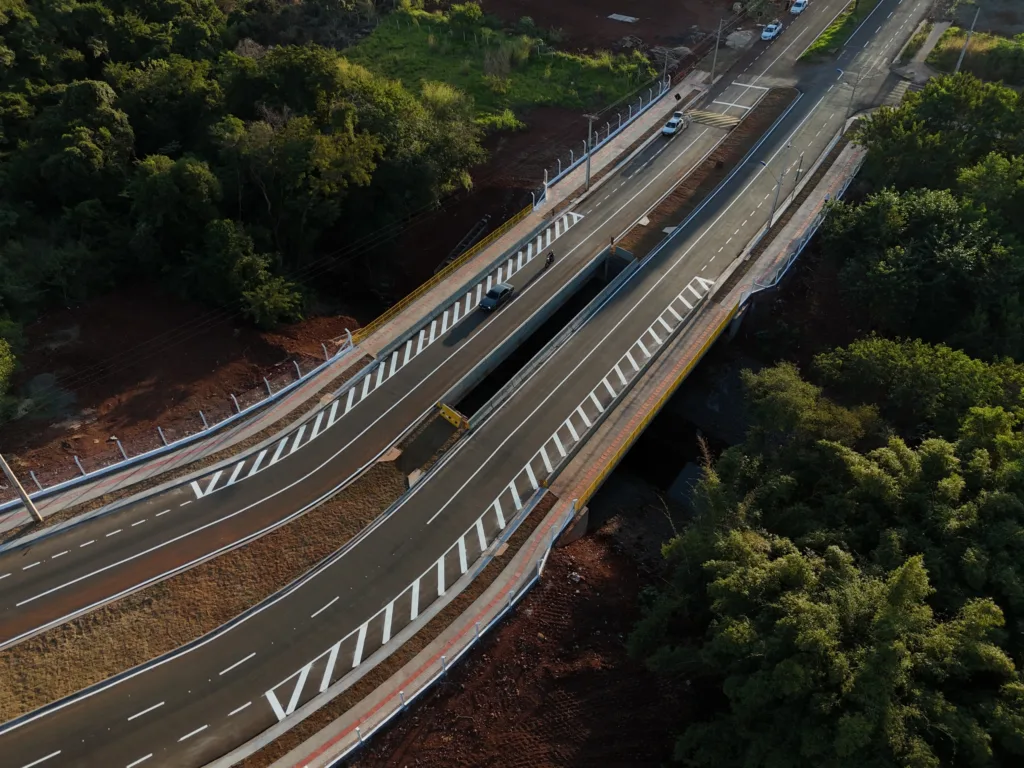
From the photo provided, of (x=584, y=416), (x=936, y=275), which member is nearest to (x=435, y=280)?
(x=584, y=416)

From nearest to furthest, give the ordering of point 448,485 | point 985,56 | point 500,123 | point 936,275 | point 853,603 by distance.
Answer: point 853,603 → point 448,485 → point 936,275 → point 500,123 → point 985,56

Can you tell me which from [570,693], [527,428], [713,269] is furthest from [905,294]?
[570,693]

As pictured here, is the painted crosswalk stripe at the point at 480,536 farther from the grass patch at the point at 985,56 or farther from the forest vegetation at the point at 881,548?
the grass patch at the point at 985,56

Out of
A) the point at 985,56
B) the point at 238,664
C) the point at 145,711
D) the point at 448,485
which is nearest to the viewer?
the point at 145,711

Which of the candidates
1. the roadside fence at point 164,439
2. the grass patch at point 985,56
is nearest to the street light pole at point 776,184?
the grass patch at point 985,56

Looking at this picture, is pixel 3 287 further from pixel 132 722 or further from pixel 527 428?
pixel 527 428

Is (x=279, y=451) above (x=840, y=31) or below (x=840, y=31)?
below

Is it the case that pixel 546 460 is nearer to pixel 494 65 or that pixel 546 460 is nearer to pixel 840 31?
pixel 494 65
